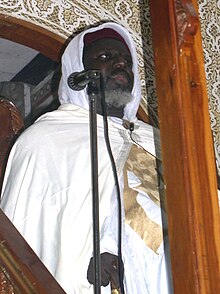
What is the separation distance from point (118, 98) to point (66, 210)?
0.57m

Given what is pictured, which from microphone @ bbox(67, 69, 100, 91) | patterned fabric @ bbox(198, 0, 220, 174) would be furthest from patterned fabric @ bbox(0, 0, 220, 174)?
microphone @ bbox(67, 69, 100, 91)

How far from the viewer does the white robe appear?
2070mm

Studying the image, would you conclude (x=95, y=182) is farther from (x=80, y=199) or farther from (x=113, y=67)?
(x=113, y=67)

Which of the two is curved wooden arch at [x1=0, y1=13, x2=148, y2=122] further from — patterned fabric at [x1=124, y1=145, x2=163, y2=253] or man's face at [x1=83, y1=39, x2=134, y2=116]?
patterned fabric at [x1=124, y1=145, x2=163, y2=253]

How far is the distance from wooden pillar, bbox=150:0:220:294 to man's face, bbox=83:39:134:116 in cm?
124

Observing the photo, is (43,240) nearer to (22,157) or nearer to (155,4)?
(22,157)

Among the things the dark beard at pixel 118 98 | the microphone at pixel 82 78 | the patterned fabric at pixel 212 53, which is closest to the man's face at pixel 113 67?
the dark beard at pixel 118 98

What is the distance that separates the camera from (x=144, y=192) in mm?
2277

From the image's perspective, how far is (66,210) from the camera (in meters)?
2.13

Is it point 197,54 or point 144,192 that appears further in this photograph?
point 144,192

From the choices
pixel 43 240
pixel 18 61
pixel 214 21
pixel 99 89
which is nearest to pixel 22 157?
pixel 43 240

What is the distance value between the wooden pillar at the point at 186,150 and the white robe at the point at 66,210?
0.88 m

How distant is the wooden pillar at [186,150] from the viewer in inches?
45.1

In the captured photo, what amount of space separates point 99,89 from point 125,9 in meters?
1.85
